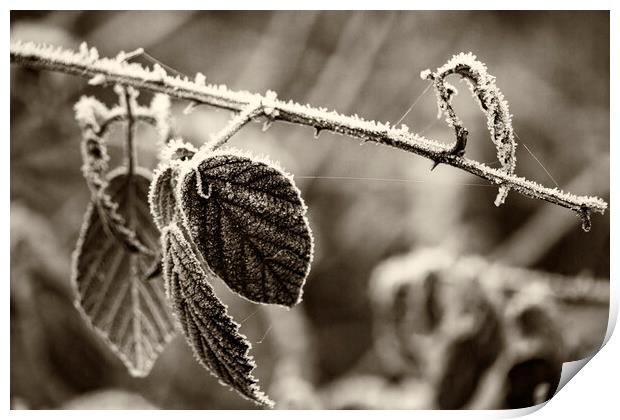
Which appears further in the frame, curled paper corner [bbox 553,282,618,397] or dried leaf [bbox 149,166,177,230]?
curled paper corner [bbox 553,282,618,397]

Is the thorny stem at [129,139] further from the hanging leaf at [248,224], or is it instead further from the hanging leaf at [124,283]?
the hanging leaf at [248,224]

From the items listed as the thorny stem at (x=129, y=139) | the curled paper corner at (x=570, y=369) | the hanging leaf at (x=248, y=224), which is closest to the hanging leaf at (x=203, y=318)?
the hanging leaf at (x=248, y=224)

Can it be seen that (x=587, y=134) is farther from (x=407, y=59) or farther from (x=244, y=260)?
(x=244, y=260)

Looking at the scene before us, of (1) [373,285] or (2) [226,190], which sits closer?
(2) [226,190]

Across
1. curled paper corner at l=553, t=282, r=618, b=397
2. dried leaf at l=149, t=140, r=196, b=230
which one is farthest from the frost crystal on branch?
curled paper corner at l=553, t=282, r=618, b=397

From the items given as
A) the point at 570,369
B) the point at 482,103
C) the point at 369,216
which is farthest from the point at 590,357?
the point at 482,103

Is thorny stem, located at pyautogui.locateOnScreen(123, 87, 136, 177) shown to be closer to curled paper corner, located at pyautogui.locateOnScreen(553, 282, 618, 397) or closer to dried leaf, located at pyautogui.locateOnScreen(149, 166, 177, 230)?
dried leaf, located at pyautogui.locateOnScreen(149, 166, 177, 230)

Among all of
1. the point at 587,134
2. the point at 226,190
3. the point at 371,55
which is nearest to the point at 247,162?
the point at 226,190
